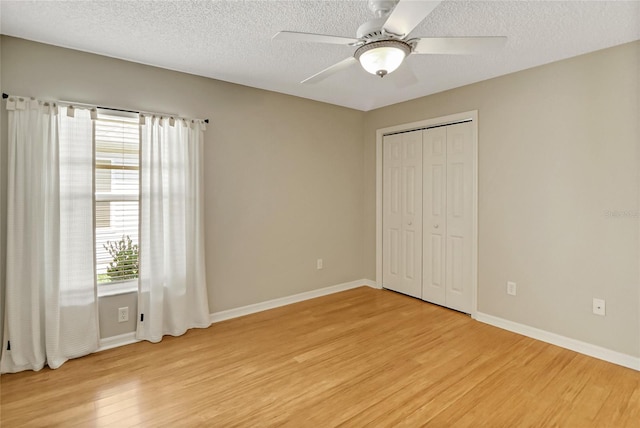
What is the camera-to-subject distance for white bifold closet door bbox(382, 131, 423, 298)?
4.20 m

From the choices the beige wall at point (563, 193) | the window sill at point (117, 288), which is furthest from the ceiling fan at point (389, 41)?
the window sill at point (117, 288)

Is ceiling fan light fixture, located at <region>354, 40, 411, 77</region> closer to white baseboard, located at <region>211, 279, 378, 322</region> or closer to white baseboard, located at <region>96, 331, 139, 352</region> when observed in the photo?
white baseboard, located at <region>211, 279, 378, 322</region>

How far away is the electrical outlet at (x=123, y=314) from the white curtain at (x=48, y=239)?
20cm

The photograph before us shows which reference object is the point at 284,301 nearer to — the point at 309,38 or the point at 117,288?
the point at 117,288

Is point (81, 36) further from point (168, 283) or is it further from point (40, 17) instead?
point (168, 283)

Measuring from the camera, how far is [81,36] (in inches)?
98.7

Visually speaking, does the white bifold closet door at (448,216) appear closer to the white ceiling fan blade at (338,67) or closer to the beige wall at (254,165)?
the beige wall at (254,165)

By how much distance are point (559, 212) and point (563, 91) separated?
1.04 meters

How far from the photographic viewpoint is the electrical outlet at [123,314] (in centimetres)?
297

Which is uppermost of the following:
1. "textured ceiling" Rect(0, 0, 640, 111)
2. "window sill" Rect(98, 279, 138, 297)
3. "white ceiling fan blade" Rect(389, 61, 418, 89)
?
"textured ceiling" Rect(0, 0, 640, 111)

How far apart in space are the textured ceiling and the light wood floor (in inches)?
97.4

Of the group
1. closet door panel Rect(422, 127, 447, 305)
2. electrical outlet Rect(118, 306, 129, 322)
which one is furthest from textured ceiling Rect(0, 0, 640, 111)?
electrical outlet Rect(118, 306, 129, 322)

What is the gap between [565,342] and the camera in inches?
115

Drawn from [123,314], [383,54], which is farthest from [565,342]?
[123,314]
